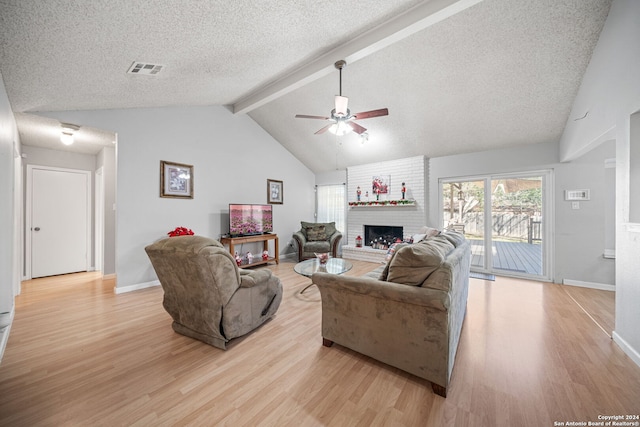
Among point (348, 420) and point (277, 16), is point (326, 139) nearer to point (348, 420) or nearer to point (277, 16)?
point (277, 16)

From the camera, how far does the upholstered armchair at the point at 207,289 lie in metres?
1.91

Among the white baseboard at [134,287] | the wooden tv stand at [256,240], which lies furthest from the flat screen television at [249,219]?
the white baseboard at [134,287]

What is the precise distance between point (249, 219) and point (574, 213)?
18.3ft

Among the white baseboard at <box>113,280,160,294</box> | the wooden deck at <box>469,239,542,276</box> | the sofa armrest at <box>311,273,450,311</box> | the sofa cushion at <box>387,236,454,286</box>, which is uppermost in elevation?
the sofa cushion at <box>387,236,454,286</box>

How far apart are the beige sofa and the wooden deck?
3.32m

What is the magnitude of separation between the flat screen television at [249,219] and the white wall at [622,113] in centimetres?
494

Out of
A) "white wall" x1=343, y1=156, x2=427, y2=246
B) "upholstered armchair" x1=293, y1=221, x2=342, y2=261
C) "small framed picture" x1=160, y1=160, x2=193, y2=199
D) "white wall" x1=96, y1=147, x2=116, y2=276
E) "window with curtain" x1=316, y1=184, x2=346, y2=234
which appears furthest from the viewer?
"window with curtain" x1=316, y1=184, x2=346, y2=234

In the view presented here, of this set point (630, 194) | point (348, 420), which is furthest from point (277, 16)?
point (630, 194)

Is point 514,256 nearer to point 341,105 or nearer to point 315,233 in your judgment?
point 315,233

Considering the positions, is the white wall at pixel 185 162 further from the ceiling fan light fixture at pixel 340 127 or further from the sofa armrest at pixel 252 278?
the ceiling fan light fixture at pixel 340 127

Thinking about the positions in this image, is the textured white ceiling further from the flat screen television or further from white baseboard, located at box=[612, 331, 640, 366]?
white baseboard, located at box=[612, 331, 640, 366]

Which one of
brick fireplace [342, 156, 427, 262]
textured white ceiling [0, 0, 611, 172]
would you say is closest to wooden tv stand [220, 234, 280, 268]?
brick fireplace [342, 156, 427, 262]

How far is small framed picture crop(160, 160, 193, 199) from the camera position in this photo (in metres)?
3.96

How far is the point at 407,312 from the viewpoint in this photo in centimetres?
164
